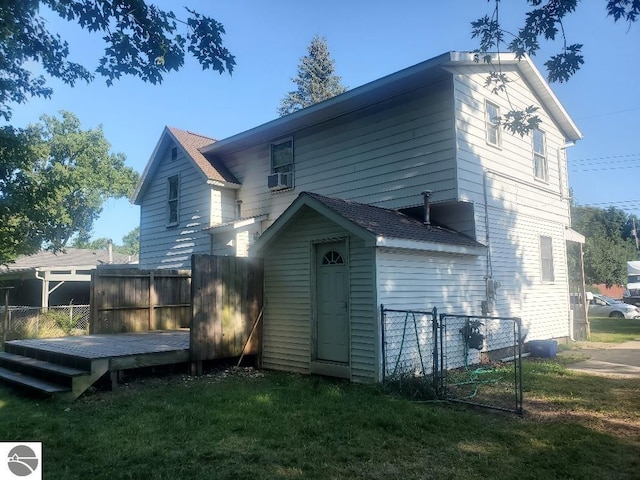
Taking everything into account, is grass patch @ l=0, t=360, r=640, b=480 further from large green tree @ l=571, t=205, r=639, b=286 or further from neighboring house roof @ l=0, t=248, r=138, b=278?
large green tree @ l=571, t=205, r=639, b=286

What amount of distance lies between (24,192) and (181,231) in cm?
461

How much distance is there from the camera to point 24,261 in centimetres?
2717

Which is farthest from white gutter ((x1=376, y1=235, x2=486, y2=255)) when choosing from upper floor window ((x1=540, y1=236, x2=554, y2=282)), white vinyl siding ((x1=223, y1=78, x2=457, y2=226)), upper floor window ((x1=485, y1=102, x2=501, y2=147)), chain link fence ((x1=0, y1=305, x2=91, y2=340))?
chain link fence ((x1=0, y1=305, x2=91, y2=340))

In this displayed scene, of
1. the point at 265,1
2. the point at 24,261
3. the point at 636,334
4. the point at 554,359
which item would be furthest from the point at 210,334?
the point at 24,261

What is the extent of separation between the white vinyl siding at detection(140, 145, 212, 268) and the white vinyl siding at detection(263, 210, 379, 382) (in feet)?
17.7

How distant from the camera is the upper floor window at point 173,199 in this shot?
16.0m

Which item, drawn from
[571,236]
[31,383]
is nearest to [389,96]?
[571,236]

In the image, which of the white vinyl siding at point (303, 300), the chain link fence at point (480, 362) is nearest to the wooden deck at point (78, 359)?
the white vinyl siding at point (303, 300)

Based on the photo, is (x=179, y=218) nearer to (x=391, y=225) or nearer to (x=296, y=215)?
(x=296, y=215)

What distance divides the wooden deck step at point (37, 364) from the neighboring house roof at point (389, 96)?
8.35 meters

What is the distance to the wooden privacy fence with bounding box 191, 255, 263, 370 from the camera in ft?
29.1

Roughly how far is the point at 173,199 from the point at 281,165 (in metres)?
4.47

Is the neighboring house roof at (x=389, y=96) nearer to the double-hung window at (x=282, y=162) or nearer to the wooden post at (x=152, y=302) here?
the double-hung window at (x=282, y=162)

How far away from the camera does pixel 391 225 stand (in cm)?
894
